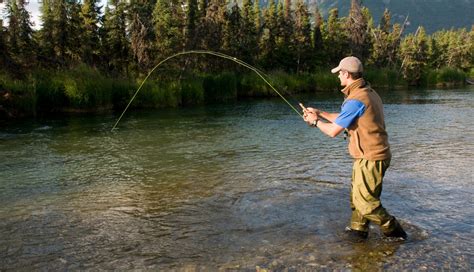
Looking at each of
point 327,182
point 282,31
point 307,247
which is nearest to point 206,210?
point 307,247

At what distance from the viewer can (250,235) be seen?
18.4 ft

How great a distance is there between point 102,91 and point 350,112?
65.9ft

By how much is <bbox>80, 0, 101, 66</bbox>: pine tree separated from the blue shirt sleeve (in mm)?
31863

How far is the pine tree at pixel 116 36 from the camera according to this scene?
1352 inches

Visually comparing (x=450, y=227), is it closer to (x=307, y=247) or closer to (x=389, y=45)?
(x=307, y=247)

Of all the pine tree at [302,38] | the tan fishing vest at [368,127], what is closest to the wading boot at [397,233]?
the tan fishing vest at [368,127]

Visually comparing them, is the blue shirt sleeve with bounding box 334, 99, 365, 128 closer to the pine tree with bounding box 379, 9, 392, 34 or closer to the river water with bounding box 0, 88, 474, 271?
the river water with bounding box 0, 88, 474, 271

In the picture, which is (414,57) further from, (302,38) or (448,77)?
(302,38)

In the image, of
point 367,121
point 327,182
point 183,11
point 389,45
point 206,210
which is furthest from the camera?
point 389,45

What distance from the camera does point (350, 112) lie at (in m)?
4.89

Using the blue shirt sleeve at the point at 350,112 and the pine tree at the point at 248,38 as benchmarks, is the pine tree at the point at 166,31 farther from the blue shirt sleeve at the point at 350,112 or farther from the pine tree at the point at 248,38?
the blue shirt sleeve at the point at 350,112

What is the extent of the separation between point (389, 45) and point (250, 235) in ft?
209

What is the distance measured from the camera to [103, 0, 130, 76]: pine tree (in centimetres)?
3434

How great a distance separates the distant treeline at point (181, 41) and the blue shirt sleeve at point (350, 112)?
61.5 feet
